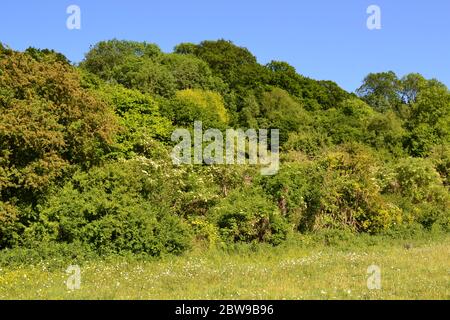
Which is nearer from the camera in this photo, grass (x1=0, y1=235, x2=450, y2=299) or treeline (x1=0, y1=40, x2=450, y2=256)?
grass (x1=0, y1=235, x2=450, y2=299)

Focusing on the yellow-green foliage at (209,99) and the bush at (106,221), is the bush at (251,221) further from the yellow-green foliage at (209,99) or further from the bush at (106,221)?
the yellow-green foliage at (209,99)

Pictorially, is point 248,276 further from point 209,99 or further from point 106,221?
point 209,99

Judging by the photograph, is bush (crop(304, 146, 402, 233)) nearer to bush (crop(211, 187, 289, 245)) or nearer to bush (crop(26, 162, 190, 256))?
bush (crop(211, 187, 289, 245))

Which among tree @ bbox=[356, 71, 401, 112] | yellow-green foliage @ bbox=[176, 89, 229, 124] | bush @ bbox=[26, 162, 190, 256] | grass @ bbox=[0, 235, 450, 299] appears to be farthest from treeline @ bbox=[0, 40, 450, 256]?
tree @ bbox=[356, 71, 401, 112]

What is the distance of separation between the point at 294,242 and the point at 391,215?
185 inches

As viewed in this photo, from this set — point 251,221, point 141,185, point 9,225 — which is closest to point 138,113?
point 141,185

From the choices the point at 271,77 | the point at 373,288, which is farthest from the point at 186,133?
the point at 271,77

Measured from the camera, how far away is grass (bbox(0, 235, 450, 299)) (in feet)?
32.9

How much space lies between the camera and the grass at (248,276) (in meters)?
10.0

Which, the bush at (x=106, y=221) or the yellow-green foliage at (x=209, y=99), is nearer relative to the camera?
the bush at (x=106, y=221)

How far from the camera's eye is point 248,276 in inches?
472

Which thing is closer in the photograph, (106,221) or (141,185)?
(106,221)

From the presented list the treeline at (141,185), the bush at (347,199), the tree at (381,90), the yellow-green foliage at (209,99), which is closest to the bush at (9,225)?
the treeline at (141,185)
